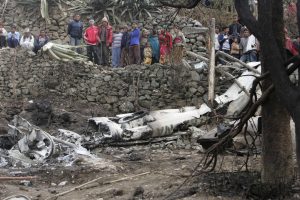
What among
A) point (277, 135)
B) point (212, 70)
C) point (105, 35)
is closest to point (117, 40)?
point (105, 35)

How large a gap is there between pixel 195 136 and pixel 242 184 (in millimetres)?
6264

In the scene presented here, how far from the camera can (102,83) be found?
659 inches

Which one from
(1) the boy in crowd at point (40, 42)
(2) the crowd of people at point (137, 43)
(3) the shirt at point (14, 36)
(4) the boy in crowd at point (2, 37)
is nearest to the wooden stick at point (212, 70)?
(2) the crowd of people at point (137, 43)

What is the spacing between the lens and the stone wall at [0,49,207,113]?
51.8 ft

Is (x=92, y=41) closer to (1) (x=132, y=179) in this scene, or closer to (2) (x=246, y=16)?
(1) (x=132, y=179)

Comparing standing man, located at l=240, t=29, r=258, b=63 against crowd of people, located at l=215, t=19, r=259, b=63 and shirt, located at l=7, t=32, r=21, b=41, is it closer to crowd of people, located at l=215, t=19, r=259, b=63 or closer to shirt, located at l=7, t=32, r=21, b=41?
crowd of people, located at l=215, t=19, r=259, b=63

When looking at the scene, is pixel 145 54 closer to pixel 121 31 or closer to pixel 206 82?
pixel 121 31

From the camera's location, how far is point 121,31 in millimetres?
17438

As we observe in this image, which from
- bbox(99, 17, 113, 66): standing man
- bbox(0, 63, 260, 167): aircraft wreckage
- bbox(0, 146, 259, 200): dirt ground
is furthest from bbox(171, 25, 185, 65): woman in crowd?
bbox(0, 146, 259, 200): dirt ground

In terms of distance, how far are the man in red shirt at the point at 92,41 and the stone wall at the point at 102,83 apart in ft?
2.68

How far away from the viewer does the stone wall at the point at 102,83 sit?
15789mm

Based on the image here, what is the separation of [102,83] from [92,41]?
172cm

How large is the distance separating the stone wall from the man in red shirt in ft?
2.68

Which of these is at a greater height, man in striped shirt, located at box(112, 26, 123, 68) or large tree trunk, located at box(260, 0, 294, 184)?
man in striped shirt, located at box(112, 26, 123, 68)
